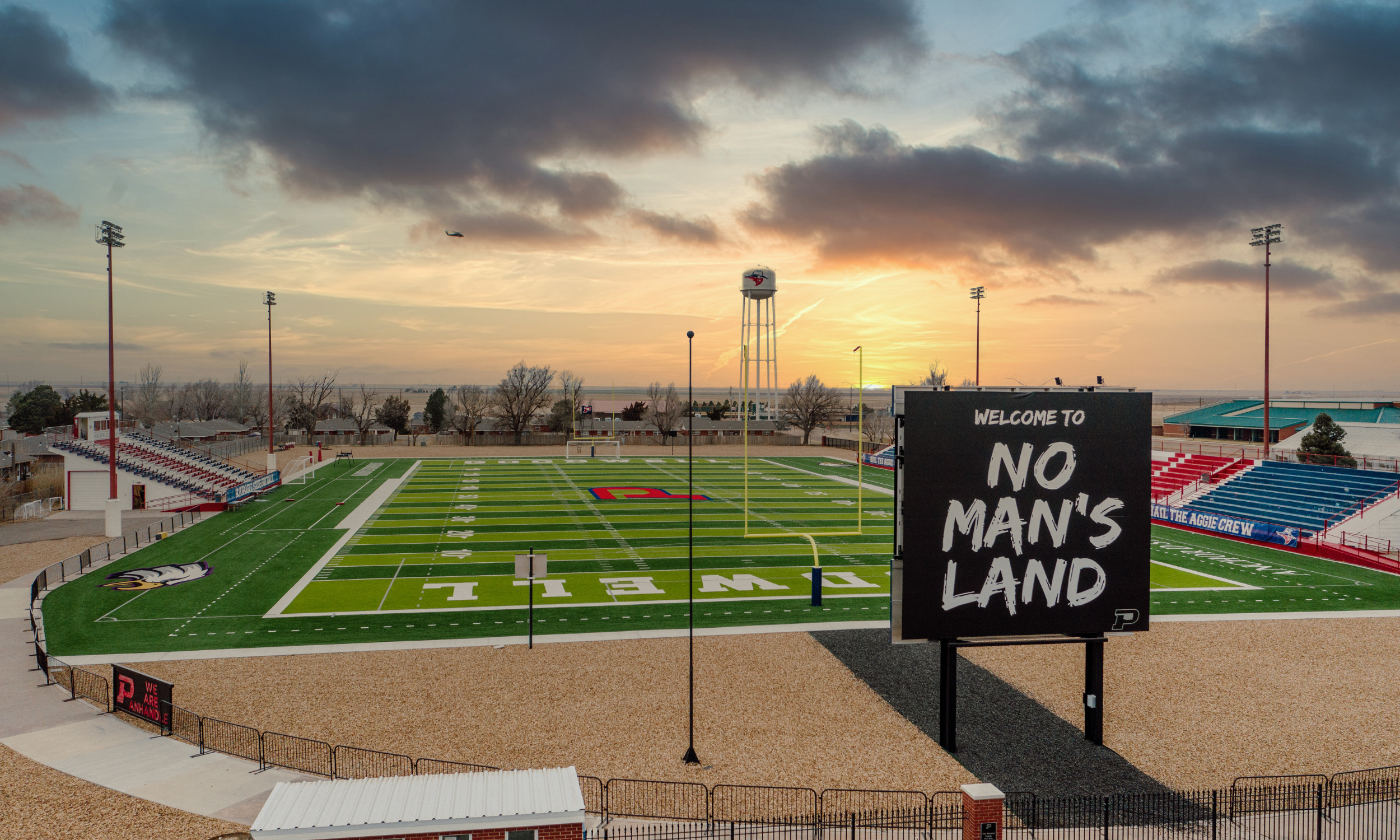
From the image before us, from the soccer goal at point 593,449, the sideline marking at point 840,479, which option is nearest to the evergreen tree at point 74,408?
the soccer goal at point 593,449

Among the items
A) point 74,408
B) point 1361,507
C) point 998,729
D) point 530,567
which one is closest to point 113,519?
point 530,567

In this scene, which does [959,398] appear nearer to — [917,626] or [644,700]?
[917,626]

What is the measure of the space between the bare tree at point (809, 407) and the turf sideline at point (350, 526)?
59142mm

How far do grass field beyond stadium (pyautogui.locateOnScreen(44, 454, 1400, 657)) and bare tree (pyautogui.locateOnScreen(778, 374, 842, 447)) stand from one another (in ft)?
210

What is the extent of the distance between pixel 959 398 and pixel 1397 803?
9.49 meters

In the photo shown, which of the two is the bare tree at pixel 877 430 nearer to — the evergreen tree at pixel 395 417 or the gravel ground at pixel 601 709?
the evergreen tree at pixel 395 417

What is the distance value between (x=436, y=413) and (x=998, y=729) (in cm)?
13472

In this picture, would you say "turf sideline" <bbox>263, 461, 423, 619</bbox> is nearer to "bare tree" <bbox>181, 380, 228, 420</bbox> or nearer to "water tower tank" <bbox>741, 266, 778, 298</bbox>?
"water tower tank" <bbox>741, 266, 778, 298</bbox>

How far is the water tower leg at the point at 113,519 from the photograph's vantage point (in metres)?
35.8

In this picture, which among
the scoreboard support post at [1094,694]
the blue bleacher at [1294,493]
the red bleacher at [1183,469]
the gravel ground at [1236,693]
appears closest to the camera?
the gravel ground at [1236,693]

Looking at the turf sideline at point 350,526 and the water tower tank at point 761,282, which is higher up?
the water tower tank at point 761,282

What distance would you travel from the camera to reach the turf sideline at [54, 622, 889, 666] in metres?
19.6

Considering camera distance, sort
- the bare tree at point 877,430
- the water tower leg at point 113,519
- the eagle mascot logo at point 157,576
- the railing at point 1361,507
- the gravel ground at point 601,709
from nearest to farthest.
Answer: the gravel ground at point 601,709 → the eagle mascot logo at point 157,576 → the water tower leg at point 113,519 → the railing at point 1361,507 → the bare tree at point 877,430

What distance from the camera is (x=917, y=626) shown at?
1480 cm
